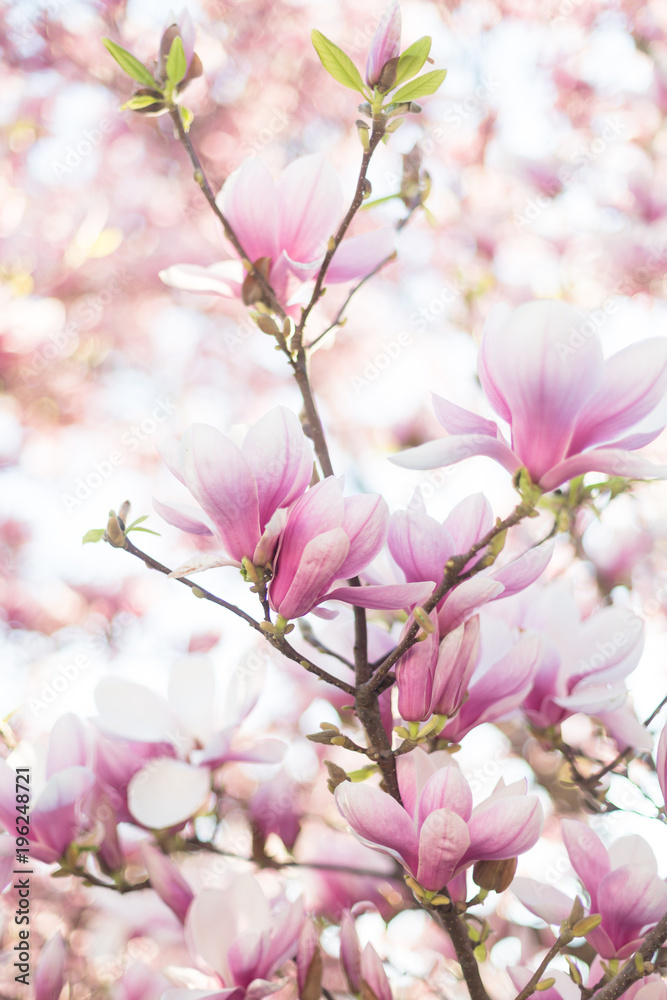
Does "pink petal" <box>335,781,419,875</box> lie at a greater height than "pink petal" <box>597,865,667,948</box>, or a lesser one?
greater

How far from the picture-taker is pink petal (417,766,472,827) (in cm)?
59

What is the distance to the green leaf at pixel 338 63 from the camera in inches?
27.7

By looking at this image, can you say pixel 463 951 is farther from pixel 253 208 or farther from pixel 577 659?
pixel 253 208

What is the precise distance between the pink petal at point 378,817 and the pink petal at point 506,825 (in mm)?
52

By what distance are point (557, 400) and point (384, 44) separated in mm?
392

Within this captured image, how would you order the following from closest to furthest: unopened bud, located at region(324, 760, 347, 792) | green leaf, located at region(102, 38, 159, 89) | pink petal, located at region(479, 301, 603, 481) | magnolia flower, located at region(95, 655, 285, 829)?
pink petal, located at region(479, 301, 603, 481) → unopened bud, located at region(324, 760, 347, 792) → green leaf, located at region(102, 38, 159, 89) → magnolia flower, located at region(95, 655, 285, 829)

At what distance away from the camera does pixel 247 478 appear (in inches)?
23.6

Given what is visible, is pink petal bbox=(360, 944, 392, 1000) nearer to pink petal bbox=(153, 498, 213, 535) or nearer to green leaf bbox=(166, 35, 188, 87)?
pink petal bbox=(153, 498, 213, 535)

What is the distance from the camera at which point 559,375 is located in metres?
0.55

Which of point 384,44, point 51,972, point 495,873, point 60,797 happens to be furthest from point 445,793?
point 384,44

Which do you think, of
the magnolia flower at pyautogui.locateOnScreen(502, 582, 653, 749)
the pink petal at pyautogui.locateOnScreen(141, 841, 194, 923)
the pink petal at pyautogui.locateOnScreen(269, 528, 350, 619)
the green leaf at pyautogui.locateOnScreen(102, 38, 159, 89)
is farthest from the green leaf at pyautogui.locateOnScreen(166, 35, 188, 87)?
the pink petal at pyautogui.locateOnScreen(141, 841, 194, 923)

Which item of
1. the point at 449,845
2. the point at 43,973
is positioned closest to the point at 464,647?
the point at 449,845

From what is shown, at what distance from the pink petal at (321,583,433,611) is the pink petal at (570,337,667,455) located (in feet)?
0.57

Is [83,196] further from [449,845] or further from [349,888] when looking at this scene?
[449,845]
